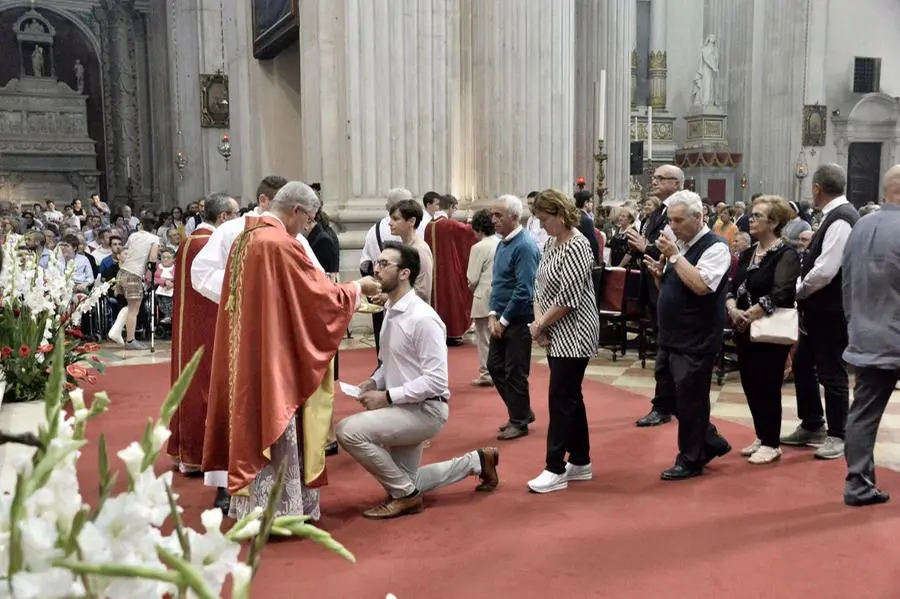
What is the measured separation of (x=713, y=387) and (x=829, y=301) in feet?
8.23

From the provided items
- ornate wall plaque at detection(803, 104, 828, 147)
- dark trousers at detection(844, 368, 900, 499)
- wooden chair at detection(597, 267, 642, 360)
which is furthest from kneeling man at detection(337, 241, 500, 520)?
ornate wall plaque at detection(803, 104, 828, 147)

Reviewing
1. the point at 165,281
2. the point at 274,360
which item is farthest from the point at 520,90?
the point at 274,360

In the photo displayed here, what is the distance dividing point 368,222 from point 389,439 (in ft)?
20.2

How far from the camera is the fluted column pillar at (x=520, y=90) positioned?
454 inches

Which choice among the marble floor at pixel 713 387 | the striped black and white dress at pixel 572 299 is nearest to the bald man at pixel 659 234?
the marble floor at pixel 713 387

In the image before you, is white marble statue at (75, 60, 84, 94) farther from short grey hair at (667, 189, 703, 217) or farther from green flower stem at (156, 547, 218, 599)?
green flower stem at (156, 547, 218, 599)

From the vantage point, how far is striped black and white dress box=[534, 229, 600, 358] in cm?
487

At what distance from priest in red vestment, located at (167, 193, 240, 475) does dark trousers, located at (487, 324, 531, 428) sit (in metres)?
A: 2.15

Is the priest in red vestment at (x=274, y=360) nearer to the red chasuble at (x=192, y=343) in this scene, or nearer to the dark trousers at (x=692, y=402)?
the red chasuble at (x=192, y=343)

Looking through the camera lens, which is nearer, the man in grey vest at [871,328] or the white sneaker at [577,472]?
the man in grey vest at [871,328]

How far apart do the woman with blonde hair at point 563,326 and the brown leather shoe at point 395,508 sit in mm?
744

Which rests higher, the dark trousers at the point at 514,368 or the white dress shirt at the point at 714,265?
Result: the white dress shirt at the point at 714,265

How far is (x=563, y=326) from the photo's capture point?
492cm

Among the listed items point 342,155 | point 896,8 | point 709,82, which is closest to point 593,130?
point 342,155
